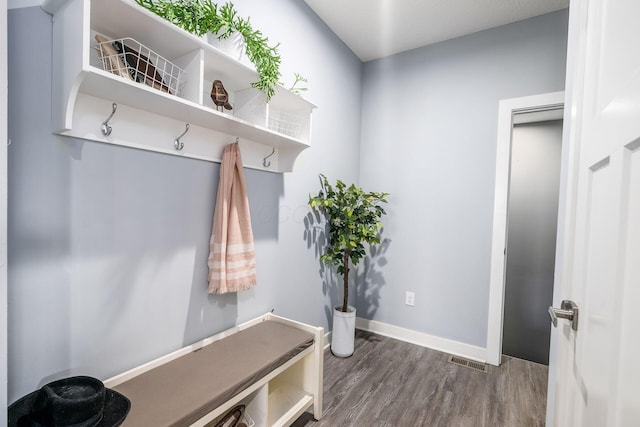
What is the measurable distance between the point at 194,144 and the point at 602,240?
153cm

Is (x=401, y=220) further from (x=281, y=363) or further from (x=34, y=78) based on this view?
(x=34, y=78)

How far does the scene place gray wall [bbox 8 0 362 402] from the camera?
0.93 metres

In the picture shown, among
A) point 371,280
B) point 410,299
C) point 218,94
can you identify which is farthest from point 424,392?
point 218,94

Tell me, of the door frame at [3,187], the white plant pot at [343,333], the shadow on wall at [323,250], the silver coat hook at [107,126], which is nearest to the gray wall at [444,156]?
the shadow on wall at [323,250]

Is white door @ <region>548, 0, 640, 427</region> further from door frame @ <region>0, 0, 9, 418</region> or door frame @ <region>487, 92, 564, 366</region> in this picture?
door frame @ <region>0, 0, 9, 418</region>

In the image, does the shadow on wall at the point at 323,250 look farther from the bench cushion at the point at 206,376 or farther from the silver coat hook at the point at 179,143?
the silver coat hook at the point at 179,143

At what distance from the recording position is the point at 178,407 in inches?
40.2

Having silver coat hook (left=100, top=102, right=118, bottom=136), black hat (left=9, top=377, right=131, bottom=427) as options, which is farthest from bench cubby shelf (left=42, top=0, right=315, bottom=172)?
black hat (left=9, top=377, right=131, bottom=427)

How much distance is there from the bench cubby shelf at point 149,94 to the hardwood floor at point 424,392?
156cm

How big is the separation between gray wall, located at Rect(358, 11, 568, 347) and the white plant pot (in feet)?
1.89

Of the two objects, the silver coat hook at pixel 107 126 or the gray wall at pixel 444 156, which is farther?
the gray wall at pixel 444 156

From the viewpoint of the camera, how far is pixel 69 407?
2.70ft

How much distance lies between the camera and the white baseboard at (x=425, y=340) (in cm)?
241

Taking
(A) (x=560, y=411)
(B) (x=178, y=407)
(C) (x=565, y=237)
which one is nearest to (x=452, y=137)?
(C) (x=565, y=237)
